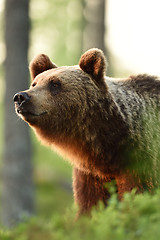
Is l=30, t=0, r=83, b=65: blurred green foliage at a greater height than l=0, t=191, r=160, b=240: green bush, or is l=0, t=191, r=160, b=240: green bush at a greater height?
l=0, t=191, r=160, b=240: green bush

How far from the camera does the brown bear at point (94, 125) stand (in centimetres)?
394

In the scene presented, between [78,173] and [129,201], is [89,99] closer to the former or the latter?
[78,173]

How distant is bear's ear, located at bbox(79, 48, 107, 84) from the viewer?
164 inches

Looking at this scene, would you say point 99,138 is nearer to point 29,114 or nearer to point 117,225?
point 29,114

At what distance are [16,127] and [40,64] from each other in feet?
16.0

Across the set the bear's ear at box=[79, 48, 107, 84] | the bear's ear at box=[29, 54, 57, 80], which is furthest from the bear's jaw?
the bear's ear at box=[29, 54, 57, 80]

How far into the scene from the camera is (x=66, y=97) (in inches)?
161

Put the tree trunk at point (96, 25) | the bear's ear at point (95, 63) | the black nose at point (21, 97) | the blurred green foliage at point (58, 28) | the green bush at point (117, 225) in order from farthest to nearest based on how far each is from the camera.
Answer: the blurred green foliage at point (58, 28) → the tree trunk at point (96, 25) → the bear's ear at point (95, 63) → the black nose at point (21, 97) → the green bush at point (117, 225)

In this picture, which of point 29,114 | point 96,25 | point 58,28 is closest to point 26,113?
point 29,114

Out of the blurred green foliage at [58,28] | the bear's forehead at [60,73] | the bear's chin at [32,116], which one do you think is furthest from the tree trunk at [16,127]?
the blurred green foliage at [58,28]

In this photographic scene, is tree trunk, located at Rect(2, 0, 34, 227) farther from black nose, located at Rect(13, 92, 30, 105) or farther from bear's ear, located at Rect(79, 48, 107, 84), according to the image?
black nose, located at Rect(13, 92, 30, 105)

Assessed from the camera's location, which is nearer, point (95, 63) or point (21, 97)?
point (21, 97)

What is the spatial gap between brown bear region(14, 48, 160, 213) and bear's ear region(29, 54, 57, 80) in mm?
363

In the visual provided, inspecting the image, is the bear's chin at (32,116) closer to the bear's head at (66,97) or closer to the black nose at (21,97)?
the bear's head at (66,97)
